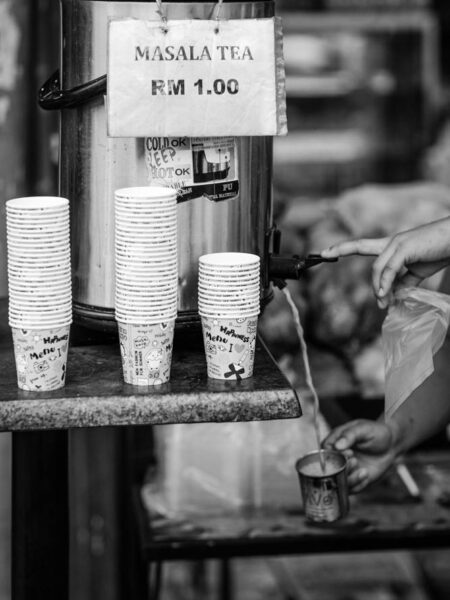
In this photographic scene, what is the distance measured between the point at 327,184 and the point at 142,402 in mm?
3810

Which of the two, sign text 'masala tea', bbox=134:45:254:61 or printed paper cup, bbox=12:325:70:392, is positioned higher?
sign text 'masala tea', bbox=134:45:254:61

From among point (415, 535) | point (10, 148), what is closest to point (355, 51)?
point (10, 148)

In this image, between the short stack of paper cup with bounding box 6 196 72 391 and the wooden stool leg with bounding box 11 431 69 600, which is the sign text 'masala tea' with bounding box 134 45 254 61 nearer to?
the short stack of paper cup with bounding box 6 196 72 391

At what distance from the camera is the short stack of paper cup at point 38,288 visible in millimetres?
1452

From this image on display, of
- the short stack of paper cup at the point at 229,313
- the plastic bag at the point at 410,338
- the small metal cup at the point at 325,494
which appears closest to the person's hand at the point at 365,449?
the small metal cup at the point at 325,494

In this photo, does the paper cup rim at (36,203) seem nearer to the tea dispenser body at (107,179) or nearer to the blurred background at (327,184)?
the tea dispenser body at (107,179)

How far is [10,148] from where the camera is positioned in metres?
2.51

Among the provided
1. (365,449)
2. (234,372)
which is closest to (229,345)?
(234,372)

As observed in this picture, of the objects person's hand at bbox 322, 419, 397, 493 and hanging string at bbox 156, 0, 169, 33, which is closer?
hanging string at bbox 156, 0, 169, 33

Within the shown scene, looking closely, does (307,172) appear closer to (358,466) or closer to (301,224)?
(301,224)

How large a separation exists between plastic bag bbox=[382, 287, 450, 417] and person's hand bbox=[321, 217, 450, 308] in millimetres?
34

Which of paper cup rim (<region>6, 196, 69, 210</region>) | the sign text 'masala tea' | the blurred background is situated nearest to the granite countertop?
paper cup rim (<region>6, 196, 69, 210</region>)

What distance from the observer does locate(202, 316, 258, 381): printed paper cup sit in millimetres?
1513

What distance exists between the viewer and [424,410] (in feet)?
6.91
